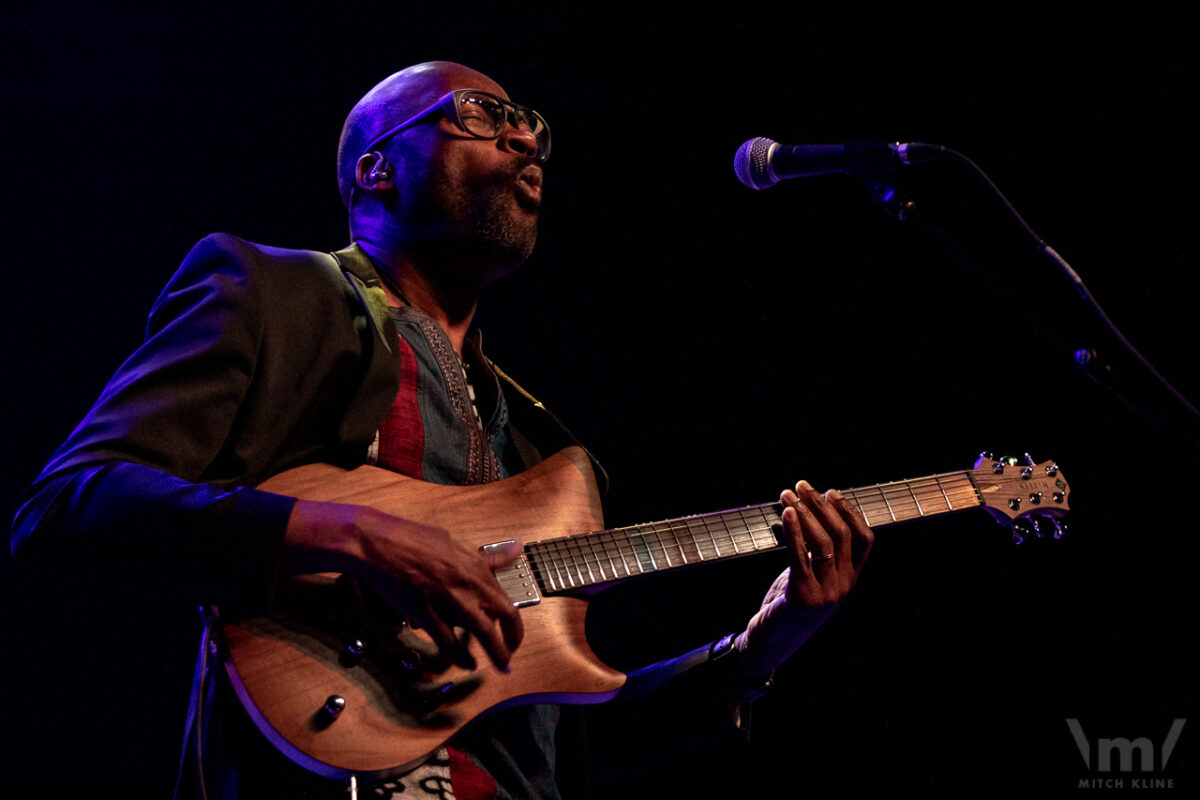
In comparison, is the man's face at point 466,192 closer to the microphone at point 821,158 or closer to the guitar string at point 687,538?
the microphone at point 821,158

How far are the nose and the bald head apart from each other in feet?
0.56

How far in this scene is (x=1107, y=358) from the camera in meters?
2.06

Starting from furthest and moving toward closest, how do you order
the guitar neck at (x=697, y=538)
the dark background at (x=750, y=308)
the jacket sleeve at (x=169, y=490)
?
the dark background at (x=750, y=308) → the guitar neck at (x=697, y=538) → the jacket sleeve at (x=169, y=490)

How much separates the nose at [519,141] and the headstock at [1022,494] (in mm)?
1822

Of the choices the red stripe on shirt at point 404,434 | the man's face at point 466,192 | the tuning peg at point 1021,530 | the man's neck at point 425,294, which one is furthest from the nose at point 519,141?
the tuning peg at point 1021,530

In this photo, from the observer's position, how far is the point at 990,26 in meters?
4.37

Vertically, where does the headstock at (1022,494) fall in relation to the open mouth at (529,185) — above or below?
below

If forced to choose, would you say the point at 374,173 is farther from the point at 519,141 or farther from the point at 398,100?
the point at 519,141

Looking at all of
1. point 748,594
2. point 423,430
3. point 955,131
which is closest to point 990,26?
point 955,131

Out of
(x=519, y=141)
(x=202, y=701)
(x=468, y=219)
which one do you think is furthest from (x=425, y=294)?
(x=202, y=701)

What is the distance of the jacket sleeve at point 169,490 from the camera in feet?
5.07

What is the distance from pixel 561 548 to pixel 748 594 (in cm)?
198

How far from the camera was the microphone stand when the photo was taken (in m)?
2.02

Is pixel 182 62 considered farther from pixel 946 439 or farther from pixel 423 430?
pixel 946 439
